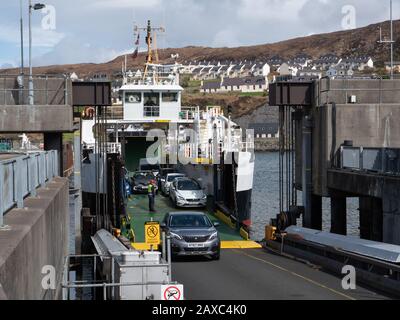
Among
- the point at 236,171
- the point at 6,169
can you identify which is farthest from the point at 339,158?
the point at 6,169

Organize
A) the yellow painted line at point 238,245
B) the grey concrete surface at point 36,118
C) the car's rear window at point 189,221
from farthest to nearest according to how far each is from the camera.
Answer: the yellow painted line at point 238,245
the grey concrete surface at point 36,118
the car's rear window at point 189,221

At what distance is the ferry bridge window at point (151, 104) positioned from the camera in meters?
43.0

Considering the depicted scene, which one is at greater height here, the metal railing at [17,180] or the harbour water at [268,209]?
the metal railing at [17,180]

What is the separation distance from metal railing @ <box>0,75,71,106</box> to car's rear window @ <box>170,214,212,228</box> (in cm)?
558

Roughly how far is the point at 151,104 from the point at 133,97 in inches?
43.2

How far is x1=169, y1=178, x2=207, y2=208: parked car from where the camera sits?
3344 cm

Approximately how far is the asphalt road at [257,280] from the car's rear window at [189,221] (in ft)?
3.15

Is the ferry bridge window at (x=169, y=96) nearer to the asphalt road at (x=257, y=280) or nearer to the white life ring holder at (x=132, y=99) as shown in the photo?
the white life ring holder at (x=132, y=99)

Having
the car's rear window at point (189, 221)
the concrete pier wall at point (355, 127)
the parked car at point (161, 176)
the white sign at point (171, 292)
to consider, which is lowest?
the car's rear window at point (189, 221)

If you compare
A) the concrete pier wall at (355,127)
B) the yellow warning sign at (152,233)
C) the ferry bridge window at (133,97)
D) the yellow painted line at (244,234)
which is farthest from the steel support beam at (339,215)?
the ferry bridge window at (133,97)

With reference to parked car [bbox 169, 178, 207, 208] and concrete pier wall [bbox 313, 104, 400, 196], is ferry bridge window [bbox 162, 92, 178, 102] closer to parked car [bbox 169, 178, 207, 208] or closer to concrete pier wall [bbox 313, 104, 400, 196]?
parked car [bbox 169, 178, 207, 208]

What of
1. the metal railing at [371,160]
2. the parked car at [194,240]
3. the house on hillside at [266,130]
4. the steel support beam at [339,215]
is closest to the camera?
the metal railing at [371,160]

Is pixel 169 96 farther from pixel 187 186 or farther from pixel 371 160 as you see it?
pixel 371 160
